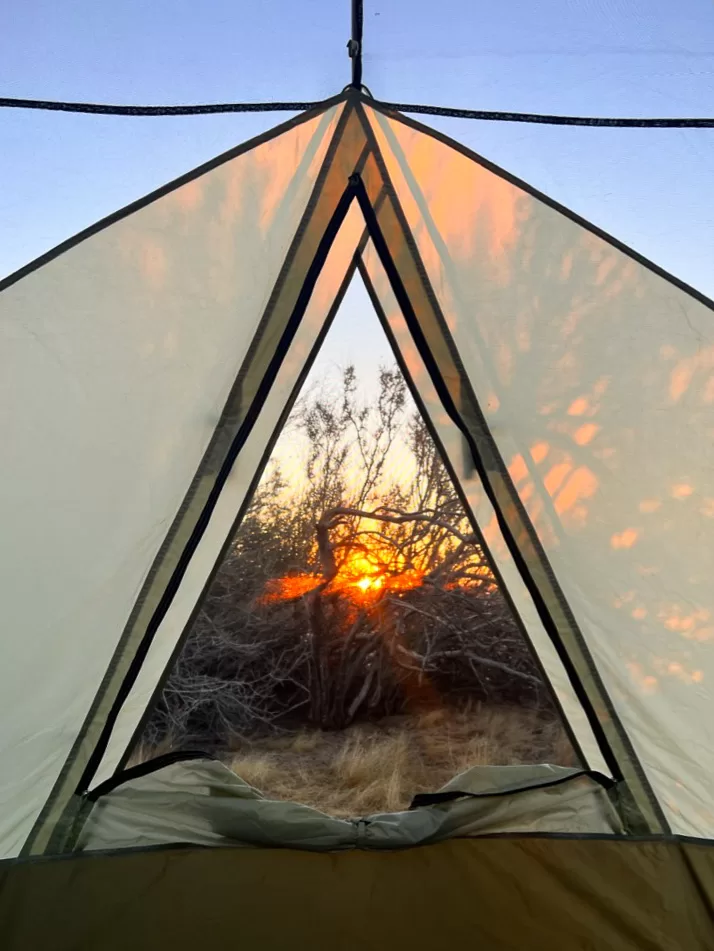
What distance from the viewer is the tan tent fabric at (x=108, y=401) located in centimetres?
143

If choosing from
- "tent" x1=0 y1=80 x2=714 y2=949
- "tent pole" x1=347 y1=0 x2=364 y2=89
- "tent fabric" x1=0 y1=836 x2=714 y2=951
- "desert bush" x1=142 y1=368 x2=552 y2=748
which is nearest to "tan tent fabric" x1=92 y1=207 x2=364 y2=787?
"tent" x1=0 y1=80 x2=714 y2=949

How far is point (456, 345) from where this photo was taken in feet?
5.26

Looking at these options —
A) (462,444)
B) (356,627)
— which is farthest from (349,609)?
(462,444)

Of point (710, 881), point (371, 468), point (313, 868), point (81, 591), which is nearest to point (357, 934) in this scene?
point (313, 868)

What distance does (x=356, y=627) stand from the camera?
408 cm

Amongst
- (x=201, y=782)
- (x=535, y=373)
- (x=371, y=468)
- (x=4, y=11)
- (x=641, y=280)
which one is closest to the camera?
(x=4, y=11)

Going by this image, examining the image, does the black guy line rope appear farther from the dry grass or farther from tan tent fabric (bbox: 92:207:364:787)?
the dry grass

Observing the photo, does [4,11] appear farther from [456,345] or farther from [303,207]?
[456,345]

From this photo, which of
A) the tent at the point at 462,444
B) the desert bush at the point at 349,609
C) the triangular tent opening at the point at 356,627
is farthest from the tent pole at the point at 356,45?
the desert bush at the point at 349,609

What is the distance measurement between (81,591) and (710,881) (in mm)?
1732

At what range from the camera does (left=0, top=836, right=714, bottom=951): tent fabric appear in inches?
59.1

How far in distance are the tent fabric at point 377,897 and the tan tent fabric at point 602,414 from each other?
0.24 m

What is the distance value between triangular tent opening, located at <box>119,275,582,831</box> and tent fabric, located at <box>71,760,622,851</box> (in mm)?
1777

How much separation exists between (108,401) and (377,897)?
1.39m
